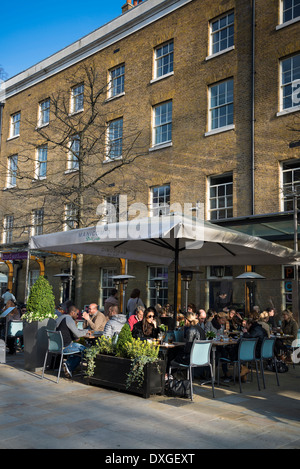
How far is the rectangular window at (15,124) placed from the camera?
1077 inches

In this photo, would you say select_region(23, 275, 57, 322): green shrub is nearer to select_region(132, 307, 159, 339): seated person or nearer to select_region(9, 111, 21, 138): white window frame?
select_region(132, 307, 159, 339): seated person

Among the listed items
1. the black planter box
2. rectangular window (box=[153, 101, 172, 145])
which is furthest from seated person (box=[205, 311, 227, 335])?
rectangular window (box=[153, 101, 172, 145])


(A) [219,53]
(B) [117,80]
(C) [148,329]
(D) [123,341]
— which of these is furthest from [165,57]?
(D) [123,341]

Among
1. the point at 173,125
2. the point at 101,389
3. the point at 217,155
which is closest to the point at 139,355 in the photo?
the point at 101,389

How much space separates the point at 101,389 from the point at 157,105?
548 inches

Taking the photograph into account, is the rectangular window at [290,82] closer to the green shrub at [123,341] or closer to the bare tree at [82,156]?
the bare tree at [82,156]

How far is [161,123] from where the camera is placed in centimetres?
1891

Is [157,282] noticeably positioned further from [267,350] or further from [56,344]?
[56,344]

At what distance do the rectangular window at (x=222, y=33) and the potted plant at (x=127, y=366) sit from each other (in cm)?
1310

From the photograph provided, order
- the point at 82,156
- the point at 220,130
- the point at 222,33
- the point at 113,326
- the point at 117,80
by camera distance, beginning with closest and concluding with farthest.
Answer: the point at 113,326 → the point at 220,130 → the point at 222,33 → the point at 82,156 → the point at 117,80

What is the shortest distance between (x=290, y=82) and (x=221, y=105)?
8.92 ft

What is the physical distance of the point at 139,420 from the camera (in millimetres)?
6023

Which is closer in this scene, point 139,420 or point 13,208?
point 139,420

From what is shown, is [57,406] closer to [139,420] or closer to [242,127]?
[139,420]
